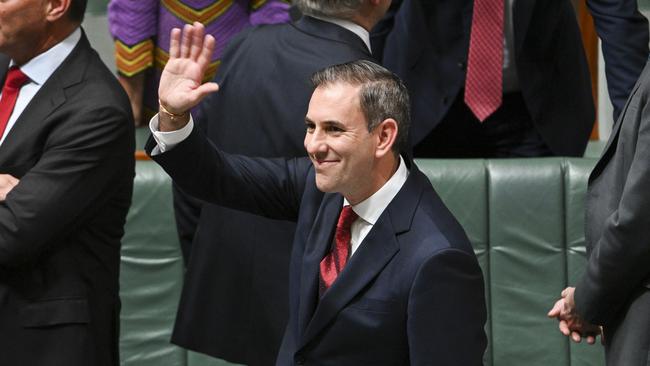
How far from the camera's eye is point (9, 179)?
321 cm

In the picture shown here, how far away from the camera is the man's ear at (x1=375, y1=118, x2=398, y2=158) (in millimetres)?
2775

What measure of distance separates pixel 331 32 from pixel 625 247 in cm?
101

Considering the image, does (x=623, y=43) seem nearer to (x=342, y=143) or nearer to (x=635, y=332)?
(x=635, y=332)

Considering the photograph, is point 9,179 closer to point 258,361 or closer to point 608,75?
point 258,361

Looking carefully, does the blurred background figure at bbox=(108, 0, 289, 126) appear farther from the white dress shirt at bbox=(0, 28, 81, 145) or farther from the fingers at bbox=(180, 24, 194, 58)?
the fingers at bbox=(180, 24, 194, 58)

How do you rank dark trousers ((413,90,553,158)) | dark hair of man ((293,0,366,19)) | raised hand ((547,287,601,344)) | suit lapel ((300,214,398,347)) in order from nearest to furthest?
suit lapel ((300,214,398,347)), raised hand ((547,287,601,344)), dark hair of man ((293,0,366,19)), dark trousers ((413,90,553,158))

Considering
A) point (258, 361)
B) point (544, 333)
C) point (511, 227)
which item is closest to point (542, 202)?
point (511, 227)

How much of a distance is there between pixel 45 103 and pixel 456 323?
3.87 ft

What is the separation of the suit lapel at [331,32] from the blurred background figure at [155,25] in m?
0.81

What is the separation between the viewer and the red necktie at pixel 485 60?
14.1ft

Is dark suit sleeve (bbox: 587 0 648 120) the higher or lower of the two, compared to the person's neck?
lower

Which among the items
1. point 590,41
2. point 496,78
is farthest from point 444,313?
point 590,41

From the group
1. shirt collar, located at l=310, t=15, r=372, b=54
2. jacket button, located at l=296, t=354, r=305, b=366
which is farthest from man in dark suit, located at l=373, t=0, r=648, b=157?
jacket button, located at l=296, t=354, r=305, b=366

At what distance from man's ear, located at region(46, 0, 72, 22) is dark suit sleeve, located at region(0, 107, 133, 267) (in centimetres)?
27
